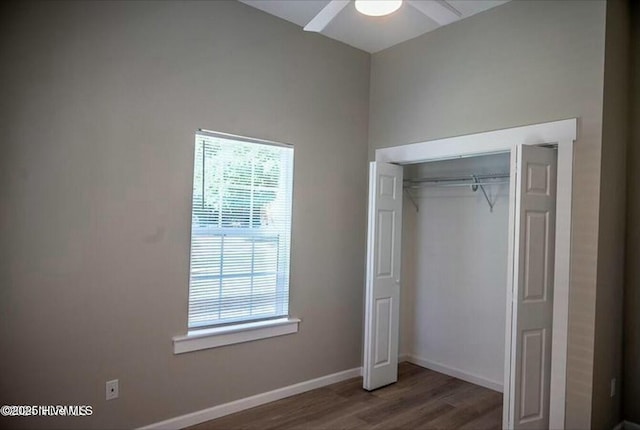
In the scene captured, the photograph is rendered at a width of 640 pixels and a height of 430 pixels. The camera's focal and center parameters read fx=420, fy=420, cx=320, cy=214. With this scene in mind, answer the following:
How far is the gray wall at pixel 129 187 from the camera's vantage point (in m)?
2.43

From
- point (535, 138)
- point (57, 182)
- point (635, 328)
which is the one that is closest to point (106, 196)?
point (57, 182)

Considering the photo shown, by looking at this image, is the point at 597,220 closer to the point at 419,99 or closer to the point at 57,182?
the point at 419,99

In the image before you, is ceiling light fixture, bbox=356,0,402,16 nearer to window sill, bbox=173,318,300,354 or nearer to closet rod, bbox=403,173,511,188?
closet rod, bbox=403,173,511,188

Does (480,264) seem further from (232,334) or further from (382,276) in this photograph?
(232,334)

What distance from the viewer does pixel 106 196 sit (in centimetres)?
270

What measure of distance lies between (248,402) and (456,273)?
7.70 feet

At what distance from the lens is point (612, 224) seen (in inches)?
115

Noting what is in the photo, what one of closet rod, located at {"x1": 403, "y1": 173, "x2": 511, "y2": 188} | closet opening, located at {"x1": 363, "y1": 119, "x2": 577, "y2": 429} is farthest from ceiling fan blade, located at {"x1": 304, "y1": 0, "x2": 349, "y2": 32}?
closet rod, located at {"x1": 403, "y1": 173, "x2": 511, "y2": 188}

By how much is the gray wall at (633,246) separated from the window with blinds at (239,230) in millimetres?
2615

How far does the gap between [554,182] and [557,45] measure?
0.97m

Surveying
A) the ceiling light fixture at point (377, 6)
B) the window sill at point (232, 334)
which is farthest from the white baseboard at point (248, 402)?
the ceiling light fixture at point (377, 6)

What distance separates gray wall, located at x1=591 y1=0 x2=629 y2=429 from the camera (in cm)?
278

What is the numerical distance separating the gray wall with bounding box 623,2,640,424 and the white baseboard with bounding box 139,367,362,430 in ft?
7.34

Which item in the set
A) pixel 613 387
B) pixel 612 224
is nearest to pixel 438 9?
pixel 612 224
